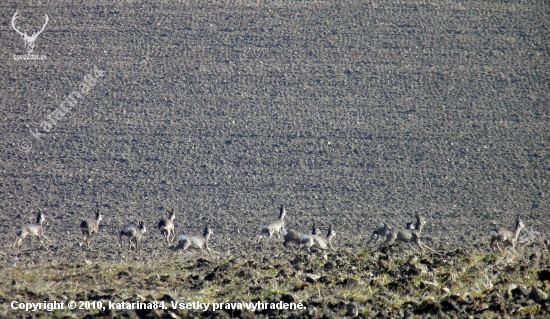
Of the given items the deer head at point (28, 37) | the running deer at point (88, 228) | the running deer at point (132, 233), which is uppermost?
the deer head at point (28, 37)

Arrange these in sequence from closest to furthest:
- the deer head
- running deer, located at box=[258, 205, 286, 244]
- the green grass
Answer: the green grass < running deer, located at box=[258, 205, 286, 244] < the deer head

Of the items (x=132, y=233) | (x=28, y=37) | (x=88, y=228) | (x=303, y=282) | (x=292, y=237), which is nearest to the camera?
(x=303, y=282)

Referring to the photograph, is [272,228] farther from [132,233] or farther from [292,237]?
[132,233]

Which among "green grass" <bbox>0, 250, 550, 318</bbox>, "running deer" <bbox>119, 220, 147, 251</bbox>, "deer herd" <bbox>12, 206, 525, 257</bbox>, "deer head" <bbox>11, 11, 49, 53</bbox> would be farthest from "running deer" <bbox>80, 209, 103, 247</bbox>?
"deer head" <bbox>11, 11, 49, 53</bbox>

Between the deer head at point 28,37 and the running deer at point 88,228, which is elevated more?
the deer head at point 28,37

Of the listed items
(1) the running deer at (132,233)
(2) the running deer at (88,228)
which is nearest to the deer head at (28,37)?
(2) the running deer at (88,228)

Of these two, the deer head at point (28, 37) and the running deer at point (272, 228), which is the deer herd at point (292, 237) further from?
the deer head at point (28, 37)

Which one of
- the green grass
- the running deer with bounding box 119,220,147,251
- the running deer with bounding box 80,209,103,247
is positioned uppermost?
the running deer with bounding box 80,209,103,247

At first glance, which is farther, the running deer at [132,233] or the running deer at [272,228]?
the running deer at [272,228]

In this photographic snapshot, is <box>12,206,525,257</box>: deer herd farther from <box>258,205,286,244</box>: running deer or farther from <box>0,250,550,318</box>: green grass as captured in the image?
<box>0,250,550,318</box>: green grass

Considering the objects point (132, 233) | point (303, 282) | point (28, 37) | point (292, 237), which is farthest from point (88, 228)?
point (28, 37)

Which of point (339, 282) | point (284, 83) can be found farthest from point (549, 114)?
point (339, 282)

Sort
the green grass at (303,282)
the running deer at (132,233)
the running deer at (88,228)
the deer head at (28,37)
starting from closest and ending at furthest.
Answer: the green grass at (303,282), the running deer at (132,233), the running deer at (88,228), the deer head at (28,37)

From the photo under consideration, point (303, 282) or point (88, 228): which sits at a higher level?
point (88, 228)
